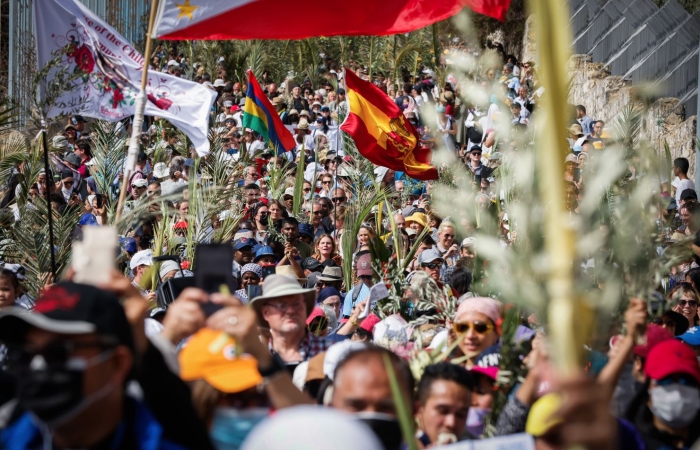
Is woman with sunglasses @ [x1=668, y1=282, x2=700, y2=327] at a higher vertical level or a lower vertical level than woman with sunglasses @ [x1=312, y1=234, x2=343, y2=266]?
higher

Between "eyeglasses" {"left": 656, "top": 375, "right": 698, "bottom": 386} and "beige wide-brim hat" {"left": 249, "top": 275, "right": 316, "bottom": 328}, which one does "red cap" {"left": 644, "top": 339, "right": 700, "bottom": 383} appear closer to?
"eyeglasses" {"left": 656, "top": 375, "right": 698, "bottom": 386}

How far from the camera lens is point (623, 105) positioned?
15.1m

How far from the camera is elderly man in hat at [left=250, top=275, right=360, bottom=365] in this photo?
519 centimetres

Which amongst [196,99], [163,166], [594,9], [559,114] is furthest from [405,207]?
[559,114]

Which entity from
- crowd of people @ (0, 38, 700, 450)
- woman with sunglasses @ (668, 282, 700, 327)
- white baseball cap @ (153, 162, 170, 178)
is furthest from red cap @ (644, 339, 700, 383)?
white baseball cap @ (153, 162, 170, 178)

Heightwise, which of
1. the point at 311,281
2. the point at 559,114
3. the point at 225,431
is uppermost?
the point at 559,114

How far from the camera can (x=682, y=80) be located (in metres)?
17.0

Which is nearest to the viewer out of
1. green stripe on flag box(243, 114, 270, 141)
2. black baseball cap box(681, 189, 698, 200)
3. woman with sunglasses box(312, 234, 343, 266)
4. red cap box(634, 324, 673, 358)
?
red cap box(634, 324, 673, 358)

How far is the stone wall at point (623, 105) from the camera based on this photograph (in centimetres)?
1555

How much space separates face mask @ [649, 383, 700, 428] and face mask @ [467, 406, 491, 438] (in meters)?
0.70

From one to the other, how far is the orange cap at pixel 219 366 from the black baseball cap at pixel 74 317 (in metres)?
0.51

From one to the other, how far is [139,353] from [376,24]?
4.63 m

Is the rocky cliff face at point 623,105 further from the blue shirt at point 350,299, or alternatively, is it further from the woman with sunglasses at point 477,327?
the woman with sunglasses at point 477,327

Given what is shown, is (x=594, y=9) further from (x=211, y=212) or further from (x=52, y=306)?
(x=52, y=306)
